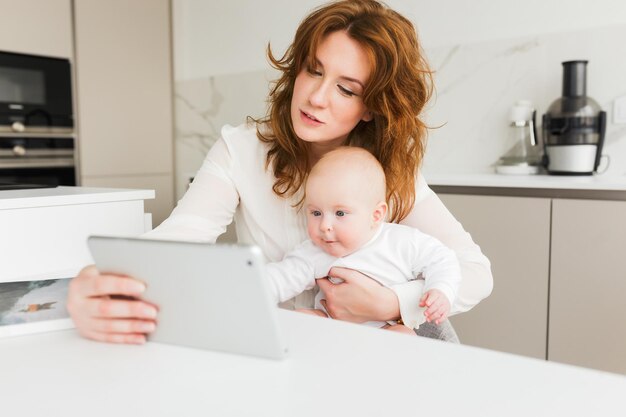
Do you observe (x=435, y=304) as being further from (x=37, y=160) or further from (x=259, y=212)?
(x=37, y=160)

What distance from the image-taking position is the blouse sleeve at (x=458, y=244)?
1.34 metres

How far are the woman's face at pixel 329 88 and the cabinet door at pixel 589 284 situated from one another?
1112mm

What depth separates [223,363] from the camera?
26.5 inches

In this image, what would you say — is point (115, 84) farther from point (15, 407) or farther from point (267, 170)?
point (15, 407)

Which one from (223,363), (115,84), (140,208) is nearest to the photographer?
(223,363)

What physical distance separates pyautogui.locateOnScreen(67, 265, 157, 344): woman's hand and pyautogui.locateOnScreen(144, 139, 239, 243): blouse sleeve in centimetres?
49

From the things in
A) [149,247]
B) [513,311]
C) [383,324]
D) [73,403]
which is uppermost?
[149,247]

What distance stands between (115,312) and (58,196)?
1069 millimetres

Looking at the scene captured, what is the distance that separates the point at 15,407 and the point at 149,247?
210mm

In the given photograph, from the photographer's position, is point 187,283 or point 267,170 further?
point 267,170

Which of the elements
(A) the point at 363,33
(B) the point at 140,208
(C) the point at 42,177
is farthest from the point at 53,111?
(A) the point at 363,33

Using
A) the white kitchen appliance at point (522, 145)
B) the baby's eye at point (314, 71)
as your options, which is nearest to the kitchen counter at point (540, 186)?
the white kitchen appliance at point (522, 145)

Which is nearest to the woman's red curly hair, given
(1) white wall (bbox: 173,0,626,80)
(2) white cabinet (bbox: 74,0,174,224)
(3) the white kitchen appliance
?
(3) the white kitchen appliance

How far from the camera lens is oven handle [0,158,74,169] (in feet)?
10.2
